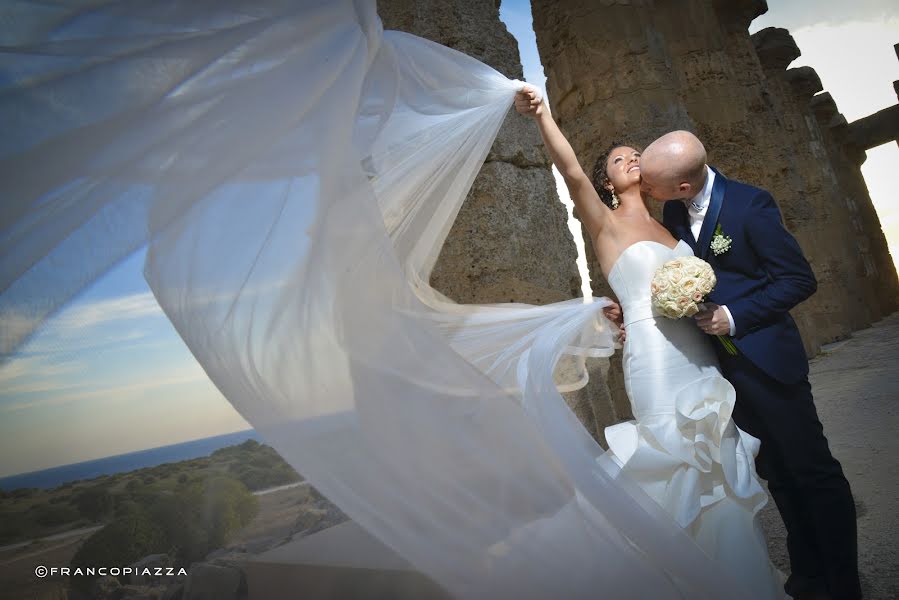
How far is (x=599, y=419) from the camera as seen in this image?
10.5 ft

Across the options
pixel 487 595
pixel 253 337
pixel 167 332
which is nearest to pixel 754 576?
pixel 487 595

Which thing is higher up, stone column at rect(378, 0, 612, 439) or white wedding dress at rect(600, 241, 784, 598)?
stone column at rect(378, 0, 612, 439)

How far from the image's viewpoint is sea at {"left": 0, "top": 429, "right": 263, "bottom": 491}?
1218 mm

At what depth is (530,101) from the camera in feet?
7.72

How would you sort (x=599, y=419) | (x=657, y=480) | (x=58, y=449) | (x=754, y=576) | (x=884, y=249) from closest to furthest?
(x=58, y=449) → (x=754, y=576) → (x=657, y=480) → (x=599, y=419) → (x=884, y=249)

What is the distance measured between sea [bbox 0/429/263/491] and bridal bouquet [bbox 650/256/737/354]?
145 cm

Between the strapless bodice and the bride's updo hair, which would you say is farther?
the bride's updo hair

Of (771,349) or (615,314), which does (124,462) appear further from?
(771,349)

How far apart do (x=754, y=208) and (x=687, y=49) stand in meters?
6.51

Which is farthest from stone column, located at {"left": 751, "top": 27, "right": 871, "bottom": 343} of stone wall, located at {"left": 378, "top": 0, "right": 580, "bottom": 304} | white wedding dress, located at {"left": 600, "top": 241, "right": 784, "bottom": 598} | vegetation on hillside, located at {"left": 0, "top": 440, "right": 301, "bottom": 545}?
vegetation on hillside, located at {"left": 0, "top": 440, "right": 301, "bottom": 545}

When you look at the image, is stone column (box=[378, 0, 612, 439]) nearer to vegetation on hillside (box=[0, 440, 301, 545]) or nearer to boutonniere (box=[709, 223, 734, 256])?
boutonniere (box=[709, 223, 734, 256])

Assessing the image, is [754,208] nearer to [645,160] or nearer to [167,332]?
[645,160]

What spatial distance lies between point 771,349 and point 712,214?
0.55m

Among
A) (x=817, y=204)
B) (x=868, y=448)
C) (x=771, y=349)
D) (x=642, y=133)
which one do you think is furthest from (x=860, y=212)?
(x=771, y=349)
